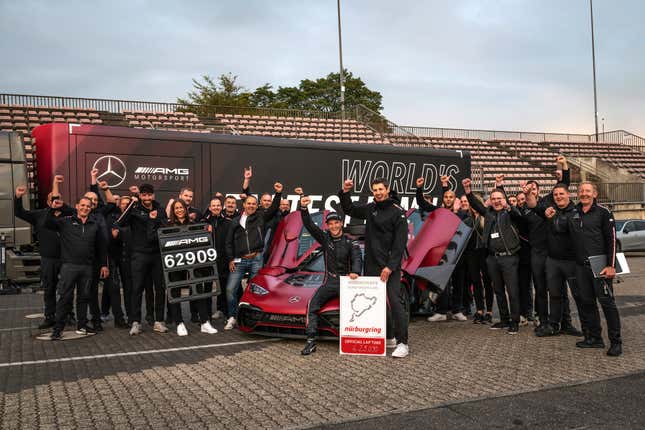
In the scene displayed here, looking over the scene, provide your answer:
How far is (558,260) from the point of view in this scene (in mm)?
7348

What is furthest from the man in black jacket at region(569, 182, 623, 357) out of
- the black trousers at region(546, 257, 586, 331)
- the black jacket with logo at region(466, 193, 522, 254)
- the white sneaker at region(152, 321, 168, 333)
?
the white sneaker at region(152, 321, 168, 333)

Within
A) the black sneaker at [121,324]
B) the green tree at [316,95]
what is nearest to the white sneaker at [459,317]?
the black sneaker at [121,324]

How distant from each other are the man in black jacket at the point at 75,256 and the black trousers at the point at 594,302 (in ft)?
19.5

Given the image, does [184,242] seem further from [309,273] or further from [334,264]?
[334,264]

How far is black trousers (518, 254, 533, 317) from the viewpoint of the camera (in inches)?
318

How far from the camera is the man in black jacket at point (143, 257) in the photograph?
7.84 metres

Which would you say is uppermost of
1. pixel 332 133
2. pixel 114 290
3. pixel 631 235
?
pixel 332 133

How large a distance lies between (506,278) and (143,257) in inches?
187

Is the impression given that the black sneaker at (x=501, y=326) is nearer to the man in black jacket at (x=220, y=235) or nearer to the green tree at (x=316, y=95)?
the man in black jacket at (x=220, y=235)

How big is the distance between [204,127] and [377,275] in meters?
16.7

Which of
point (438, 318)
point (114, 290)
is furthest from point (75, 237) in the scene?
point (438, 318)

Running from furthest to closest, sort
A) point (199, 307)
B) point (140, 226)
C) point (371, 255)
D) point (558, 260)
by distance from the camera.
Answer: point (199, 307) < point (140, 226) < point (558, 260) < point (371, 255)

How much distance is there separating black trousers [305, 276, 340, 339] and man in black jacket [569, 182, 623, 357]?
108 inches

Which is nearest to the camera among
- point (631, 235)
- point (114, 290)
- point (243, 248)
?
point (243, 248)
